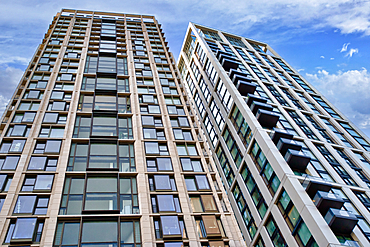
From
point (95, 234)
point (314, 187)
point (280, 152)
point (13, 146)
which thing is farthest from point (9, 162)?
point (314, 187)

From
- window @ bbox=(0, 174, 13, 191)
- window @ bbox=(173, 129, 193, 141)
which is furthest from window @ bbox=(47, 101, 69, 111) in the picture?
window @ bbox=(173, 129, 193, 141)

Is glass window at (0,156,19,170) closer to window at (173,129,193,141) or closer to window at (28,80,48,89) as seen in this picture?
window at (28,80,48,89)

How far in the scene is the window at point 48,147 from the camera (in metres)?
28.2

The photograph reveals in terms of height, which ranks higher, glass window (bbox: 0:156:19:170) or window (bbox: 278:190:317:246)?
glass window (bbox: 0:156:19:170)

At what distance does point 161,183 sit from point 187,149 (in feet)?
19.7

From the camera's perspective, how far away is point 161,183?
27125 mm

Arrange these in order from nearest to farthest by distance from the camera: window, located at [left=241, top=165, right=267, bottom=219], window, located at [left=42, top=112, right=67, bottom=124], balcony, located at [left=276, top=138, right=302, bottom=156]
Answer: balcony, located at [left=276, top=138, right=302, bottom=156], window, located at [left=241, top=165, right=267, bottom=219], window, located at [left=42, top=112, right=67, bottom=124]

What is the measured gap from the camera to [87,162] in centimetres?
2739

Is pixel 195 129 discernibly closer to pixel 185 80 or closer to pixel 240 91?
pixel 240 91

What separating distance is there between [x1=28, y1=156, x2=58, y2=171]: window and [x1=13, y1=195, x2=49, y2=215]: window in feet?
10.2

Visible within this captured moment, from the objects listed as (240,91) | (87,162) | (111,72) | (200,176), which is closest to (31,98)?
(111,72)

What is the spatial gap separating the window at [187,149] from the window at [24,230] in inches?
562

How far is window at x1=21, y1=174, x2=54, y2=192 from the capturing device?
2477cm

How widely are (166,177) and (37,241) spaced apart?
11.1m
